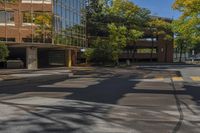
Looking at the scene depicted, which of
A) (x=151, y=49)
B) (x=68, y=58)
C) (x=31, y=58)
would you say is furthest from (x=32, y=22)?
(x=151, y=49)

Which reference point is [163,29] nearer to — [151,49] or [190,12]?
[151,49]

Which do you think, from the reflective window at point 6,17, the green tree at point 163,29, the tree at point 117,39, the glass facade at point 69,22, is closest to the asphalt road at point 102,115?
the reflective window at point 6,17

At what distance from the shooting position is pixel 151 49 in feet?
282

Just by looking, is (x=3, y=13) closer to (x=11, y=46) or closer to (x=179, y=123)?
(x=11, y=46)

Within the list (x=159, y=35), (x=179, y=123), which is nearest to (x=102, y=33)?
(x=159, y=35)

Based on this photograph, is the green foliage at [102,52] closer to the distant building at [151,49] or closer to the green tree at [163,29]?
the green tree at [163,29]

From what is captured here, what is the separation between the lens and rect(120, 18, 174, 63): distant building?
275 feet

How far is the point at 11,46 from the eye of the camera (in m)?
46.5

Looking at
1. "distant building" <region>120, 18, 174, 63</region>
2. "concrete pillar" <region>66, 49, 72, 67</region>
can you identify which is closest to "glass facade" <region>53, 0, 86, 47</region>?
"concrete pillar" <region>66, 49, 72, 67</region>

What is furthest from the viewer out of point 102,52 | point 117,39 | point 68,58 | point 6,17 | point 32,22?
point 117,39

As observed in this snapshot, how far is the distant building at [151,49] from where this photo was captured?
275ft

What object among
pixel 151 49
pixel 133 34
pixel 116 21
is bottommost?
pixel 151 49

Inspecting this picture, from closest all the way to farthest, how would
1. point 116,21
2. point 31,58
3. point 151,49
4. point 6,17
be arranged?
point 6,17, point 31,58, point 116,21, point 151,49

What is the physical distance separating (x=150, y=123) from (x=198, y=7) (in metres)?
26.9
